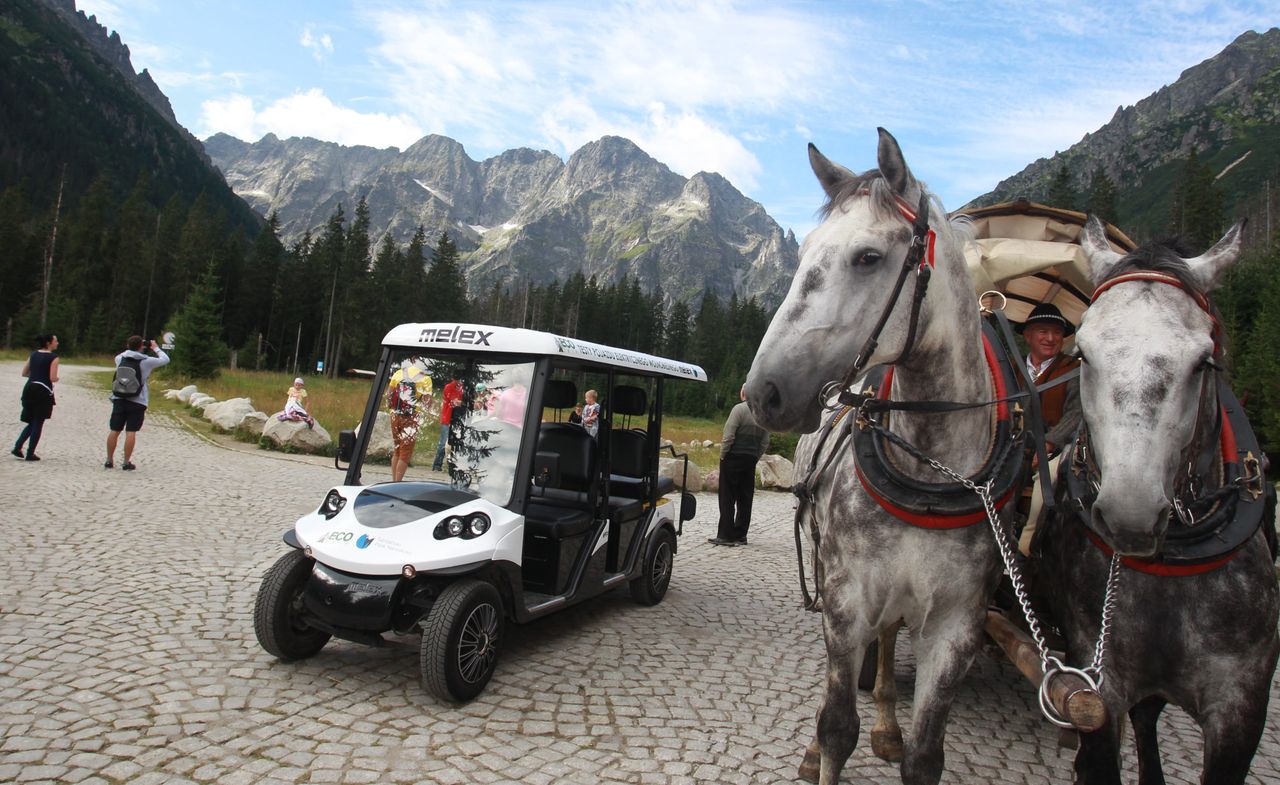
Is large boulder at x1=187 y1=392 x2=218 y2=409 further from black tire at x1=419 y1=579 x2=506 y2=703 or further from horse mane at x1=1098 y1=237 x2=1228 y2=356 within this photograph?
horse mane at x1=1098 y1=237 x2=1228 y2=356

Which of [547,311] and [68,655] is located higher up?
[547,311]

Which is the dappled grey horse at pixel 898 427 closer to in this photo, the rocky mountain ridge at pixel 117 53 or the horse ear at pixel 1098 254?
the horse ear at pixel 1098 254

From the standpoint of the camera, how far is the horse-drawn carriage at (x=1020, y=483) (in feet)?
7.50

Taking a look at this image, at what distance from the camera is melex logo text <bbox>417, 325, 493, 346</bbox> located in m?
5.15

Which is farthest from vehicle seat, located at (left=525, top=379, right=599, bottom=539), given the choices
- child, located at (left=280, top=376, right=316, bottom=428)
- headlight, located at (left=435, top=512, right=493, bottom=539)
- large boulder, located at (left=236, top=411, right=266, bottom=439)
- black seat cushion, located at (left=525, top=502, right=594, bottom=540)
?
large boulder, located at (left=236, top=411, right=266, bottom=439)

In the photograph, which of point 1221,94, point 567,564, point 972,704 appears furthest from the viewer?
point 1221,94

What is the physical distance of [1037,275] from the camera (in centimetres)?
507

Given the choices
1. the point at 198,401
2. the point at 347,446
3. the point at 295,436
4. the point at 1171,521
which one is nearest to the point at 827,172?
the point at 1171,521

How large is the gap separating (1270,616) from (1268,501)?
0.41m

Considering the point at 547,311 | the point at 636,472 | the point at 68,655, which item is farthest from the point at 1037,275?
the point at 547,311

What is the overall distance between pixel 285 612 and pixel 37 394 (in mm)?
10596

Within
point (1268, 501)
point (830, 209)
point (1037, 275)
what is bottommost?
point (1268, 501)

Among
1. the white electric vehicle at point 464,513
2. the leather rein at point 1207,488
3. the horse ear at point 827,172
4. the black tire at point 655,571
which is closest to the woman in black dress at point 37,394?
the white electric vehicle at point 464,513

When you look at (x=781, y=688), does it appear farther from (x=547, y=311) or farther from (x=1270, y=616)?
(x=547, y=311)
